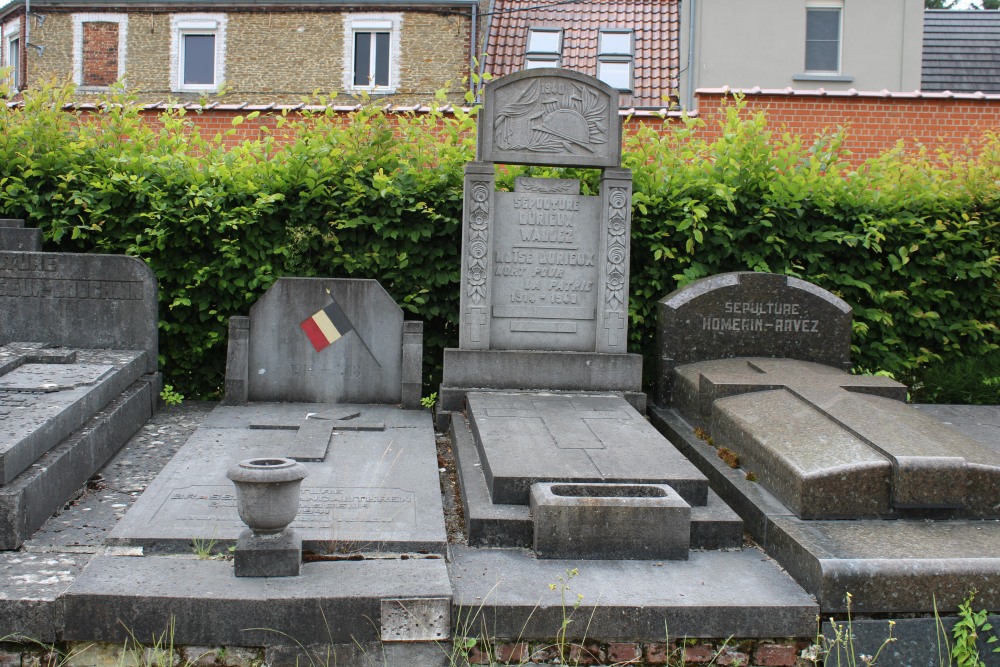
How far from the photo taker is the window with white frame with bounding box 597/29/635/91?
17734 mm

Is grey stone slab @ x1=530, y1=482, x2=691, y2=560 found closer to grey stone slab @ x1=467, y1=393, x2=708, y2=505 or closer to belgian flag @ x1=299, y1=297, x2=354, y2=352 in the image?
grey stone slab @ x1=467, y1=393, x2=708, y2=505

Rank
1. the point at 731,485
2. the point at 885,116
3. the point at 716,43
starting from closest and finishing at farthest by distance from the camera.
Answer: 1. the point at 731,485
2. the point at 885,116
3. the point at 716,43

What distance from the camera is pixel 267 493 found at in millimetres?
3527

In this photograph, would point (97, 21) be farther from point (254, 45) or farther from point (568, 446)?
point (568, 446)

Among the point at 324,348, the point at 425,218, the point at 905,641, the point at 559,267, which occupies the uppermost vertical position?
the point at 425,218

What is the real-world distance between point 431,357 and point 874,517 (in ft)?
12.6

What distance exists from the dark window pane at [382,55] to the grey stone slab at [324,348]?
12.1 m

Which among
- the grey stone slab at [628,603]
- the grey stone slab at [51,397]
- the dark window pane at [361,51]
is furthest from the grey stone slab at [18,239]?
the dark window pane at [361,51]

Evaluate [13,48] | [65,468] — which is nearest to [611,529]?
[65,468]

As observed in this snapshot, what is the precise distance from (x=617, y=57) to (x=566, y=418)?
44.7 ft

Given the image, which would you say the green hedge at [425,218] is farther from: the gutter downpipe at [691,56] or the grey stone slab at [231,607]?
the gutter downpipe at [691,56]

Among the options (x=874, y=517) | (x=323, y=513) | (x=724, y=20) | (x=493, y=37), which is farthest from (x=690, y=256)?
(x=493, y=37)

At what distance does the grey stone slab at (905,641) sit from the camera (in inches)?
141

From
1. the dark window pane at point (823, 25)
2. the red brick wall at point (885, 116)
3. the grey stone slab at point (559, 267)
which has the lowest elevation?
the grey stone slab at point (559, 267)
